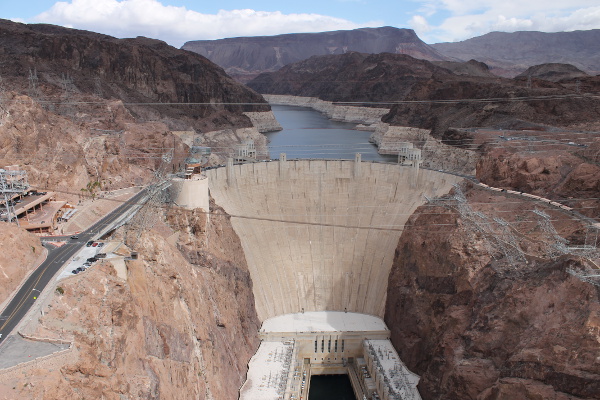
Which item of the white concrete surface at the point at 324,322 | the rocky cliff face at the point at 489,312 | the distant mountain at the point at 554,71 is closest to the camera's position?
the rocky cliff face at the point at 489,312

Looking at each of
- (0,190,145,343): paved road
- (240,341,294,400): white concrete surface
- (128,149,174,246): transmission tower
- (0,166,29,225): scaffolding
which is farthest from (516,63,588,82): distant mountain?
(0,190,145,343): paved road

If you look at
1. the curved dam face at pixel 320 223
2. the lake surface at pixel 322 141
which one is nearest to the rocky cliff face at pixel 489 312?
the curved dam face at pixel 320 223

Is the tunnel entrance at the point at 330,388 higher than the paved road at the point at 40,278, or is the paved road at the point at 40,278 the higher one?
the paved road at the point at 40,278

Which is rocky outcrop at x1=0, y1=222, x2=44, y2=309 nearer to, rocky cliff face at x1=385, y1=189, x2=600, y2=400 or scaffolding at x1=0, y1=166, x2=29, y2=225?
scaffolding at x1=0, y1=166, x2=29, y2=225

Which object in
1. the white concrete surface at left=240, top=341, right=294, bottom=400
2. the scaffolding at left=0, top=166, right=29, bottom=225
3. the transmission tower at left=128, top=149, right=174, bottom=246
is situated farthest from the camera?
the white concrete surface at left=240, top=341, right=294, bottom=400

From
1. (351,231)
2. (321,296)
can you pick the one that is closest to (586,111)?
(351,231)

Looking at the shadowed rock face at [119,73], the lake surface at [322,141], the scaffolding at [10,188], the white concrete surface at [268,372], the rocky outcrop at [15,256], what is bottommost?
the white concrete surface at [268,372]

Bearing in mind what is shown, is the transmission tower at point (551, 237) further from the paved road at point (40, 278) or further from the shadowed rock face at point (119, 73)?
the shadowed rock face at point (119, 73)
